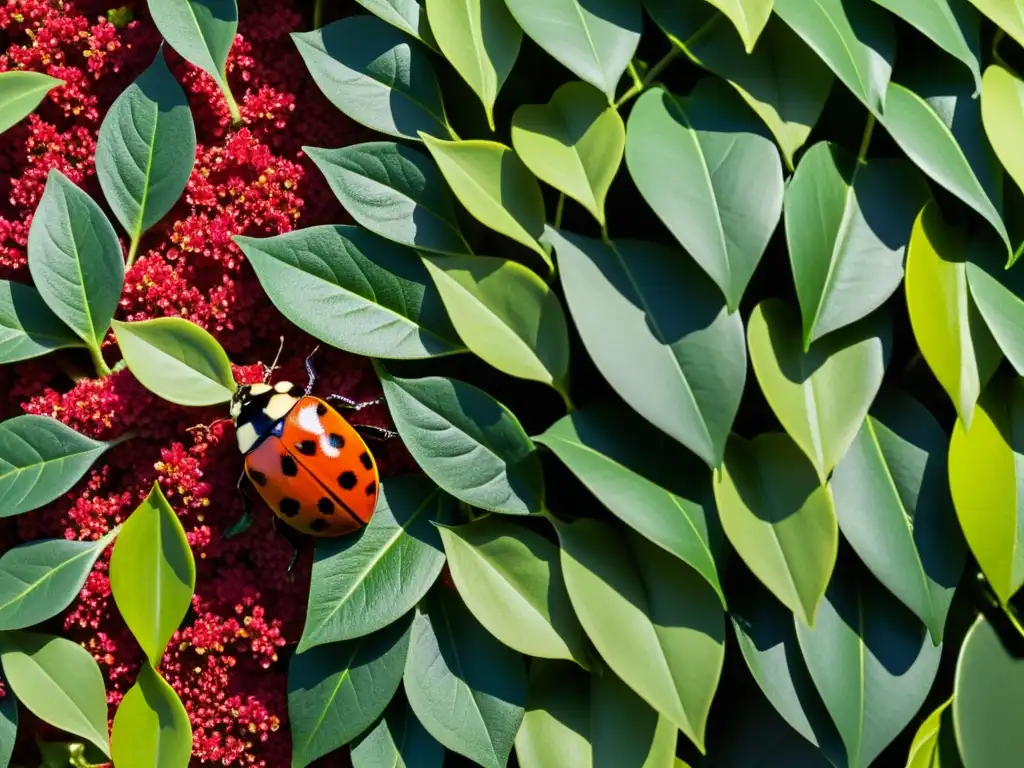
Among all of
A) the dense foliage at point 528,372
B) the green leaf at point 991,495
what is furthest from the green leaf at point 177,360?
the green leaf at point 991,495

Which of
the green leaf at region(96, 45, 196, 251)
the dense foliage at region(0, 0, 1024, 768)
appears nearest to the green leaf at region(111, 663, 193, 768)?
the dense foliage at region(0, 0, 1024, 768)

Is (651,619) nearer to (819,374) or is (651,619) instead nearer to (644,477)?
(644,477)

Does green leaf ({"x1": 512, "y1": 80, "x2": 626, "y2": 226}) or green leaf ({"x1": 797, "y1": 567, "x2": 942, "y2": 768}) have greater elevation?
green leaf ({"x1": 512, "y1": 80, "x2": 626, "y2": 226})

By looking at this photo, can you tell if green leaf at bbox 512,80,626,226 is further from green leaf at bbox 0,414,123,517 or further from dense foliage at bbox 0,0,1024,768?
green leaf at bbox 0,414,123,517

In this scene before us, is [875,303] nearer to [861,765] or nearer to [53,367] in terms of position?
[861,765]

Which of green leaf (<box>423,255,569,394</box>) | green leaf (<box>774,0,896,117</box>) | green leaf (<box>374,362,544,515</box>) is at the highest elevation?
green leaf (<box>774,0,896,117</box>)

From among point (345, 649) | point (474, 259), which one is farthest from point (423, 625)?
point (474, 259)

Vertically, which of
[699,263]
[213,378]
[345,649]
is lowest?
[345,649]
